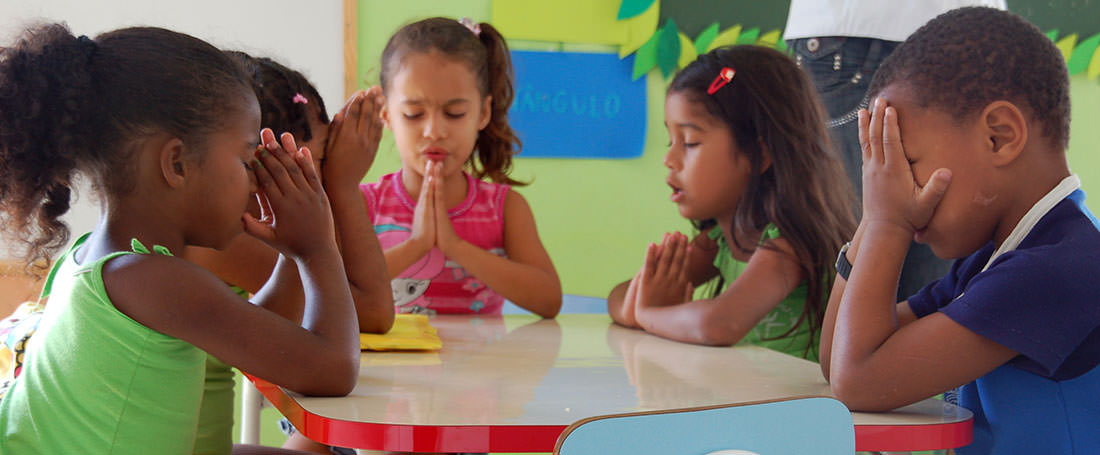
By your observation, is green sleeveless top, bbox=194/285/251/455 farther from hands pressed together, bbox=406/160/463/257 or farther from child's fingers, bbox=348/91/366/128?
hands pressed together, bbox=406/160/463/257

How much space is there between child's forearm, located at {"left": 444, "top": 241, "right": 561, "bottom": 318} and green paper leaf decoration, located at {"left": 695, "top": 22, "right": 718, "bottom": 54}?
1.43 meters

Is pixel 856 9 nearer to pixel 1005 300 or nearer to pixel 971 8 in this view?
pixel 971 8

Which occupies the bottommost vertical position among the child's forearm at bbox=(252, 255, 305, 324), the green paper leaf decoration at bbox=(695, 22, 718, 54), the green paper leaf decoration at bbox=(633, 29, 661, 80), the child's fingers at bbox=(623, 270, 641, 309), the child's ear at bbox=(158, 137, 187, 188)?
the child's fingers at bbox=(623, 270, 641, 309)

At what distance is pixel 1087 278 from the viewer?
0.85 meters

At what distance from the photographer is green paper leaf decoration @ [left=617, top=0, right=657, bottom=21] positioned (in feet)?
9.54

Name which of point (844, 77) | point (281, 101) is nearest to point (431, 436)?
point (281, 101)

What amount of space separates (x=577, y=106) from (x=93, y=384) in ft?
7.15

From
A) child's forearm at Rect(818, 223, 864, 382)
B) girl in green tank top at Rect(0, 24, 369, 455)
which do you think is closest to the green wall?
child's forearm at Rect(818, 223, 864, 382)

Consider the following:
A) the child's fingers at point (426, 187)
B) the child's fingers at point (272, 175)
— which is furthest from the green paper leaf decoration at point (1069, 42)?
the child's fingers at point (272, 175)

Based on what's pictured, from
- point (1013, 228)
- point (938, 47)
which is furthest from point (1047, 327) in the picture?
point (938, 47)

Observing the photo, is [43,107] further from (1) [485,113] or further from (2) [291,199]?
(1) [485,113]

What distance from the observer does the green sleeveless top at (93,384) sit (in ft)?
2.77

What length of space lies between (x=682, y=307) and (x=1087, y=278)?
2.02ft

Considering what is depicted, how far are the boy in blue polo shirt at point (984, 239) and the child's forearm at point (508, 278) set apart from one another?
81cm
